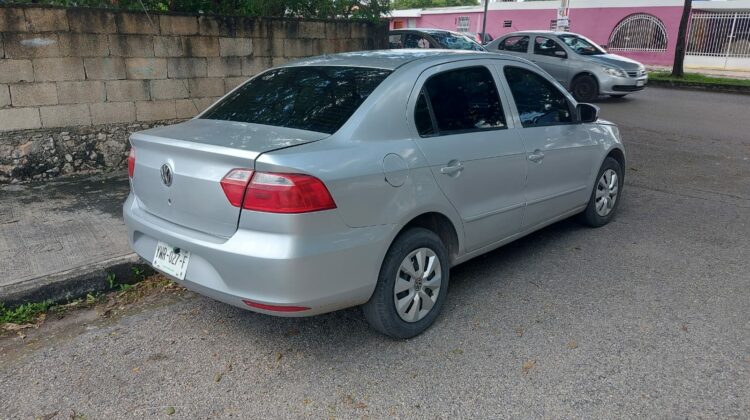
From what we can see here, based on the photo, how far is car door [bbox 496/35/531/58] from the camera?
14633mm

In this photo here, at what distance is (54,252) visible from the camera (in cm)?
441

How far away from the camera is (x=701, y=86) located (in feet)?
57.0

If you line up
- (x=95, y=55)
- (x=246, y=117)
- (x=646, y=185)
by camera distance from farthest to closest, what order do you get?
(x=646, y=185)
(x=95, y=55)
(x=246, y=117)

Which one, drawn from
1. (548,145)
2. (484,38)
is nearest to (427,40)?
(548,145)

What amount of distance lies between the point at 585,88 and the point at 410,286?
1198 cm

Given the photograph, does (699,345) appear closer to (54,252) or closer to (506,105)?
(506,105)

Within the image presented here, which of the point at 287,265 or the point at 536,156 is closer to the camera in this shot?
the point at 287,265

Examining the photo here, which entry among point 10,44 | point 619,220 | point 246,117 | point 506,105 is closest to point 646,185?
point 619,220

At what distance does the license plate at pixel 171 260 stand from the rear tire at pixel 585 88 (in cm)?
1240

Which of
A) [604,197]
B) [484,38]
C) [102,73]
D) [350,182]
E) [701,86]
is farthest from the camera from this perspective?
[484,38]

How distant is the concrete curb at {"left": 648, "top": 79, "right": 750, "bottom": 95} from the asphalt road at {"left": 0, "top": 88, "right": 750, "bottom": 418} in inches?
566

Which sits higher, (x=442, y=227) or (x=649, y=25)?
(x=649, y=25)

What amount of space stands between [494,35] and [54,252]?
102ft

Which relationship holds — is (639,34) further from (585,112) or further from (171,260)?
(171,260)
